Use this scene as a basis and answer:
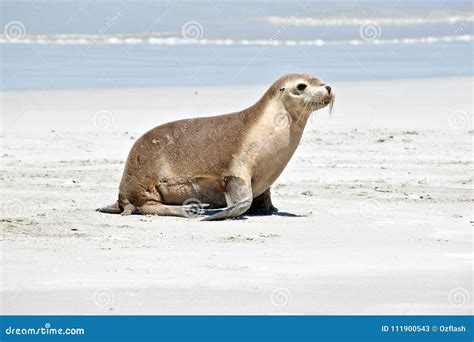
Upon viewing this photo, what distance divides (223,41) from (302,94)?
82.5ft

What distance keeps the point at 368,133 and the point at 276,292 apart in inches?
357

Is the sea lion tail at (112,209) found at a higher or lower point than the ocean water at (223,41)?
lower

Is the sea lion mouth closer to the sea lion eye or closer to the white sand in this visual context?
the sea lion eye

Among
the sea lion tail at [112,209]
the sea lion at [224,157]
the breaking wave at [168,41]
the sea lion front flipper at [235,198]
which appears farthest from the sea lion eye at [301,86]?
the breaking wave at [168,41]

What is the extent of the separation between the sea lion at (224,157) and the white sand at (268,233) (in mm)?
391

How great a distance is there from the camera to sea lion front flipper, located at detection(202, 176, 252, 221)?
9797 mm

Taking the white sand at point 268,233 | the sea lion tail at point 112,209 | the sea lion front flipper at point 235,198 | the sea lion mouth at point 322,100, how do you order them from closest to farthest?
the white sand at point 268,233, the sea lion front flipper at point 235,198, the sea lion mouth at point 322,100, the sea lion tail at point 112,209

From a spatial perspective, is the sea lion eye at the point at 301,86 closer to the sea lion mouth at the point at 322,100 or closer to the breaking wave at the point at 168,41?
the sea lion mouth at the point at 322,100

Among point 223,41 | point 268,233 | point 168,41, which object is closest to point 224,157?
point 268,233

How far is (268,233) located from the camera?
9.20 metres

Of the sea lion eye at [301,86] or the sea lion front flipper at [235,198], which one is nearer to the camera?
the sea lion front flipper at [235,198]

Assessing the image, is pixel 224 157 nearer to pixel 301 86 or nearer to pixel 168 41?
pixel 301 86

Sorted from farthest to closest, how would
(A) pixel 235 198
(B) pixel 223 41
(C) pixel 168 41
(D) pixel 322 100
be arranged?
1. (B) pixel 223 41
2. (C) pixel 168 41
3. (D) pixel 322 100
4. (A) pixel 235 198

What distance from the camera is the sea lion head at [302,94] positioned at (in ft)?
33.0
